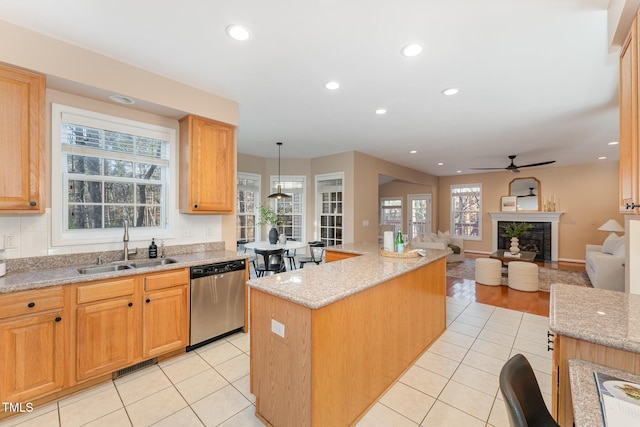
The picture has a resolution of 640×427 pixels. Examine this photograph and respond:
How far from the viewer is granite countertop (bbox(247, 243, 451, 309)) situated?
1.55m

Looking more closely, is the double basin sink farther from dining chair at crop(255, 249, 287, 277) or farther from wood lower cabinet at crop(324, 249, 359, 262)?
wood lower cabinet at crop(324, 249, 359, 262)

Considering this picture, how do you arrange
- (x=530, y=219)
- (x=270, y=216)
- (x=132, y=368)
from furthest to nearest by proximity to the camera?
(x=530, y=219) → (x=270, y=216) → (x=132, y=368)

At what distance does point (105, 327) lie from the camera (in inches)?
85.4

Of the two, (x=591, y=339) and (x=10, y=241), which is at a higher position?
(x=10, y=241)

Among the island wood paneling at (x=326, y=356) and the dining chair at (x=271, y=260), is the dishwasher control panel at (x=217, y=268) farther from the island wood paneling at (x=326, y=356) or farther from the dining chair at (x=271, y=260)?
the dining chair at (x=271, y=260)

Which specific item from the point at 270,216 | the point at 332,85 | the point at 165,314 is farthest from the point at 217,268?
the point at 270,216

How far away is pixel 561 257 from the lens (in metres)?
7.77

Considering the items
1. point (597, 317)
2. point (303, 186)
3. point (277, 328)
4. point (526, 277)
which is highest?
point (303, 186)

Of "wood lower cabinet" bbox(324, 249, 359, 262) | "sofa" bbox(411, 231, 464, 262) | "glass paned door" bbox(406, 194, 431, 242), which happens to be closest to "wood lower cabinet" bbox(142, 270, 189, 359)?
"wood lower cabinet" bbox(324, 249, 359, 262)

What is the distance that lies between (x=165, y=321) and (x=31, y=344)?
849mm

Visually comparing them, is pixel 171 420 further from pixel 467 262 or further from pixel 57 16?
pixel 467 262

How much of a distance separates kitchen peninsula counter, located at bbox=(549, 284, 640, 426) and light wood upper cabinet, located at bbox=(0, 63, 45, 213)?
A: 137 inches

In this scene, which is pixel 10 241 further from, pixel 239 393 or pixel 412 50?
pixel 412 50

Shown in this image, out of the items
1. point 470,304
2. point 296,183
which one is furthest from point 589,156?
point 296,183
